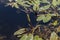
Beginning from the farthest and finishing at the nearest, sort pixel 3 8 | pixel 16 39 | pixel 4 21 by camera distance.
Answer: pixel 3 8 < pixel 4 21 < pixel 16 39

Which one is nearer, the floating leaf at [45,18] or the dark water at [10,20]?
the floating leaf at [45,18]

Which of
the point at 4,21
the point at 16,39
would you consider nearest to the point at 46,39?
the point at 16,39

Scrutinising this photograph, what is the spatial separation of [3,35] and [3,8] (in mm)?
625

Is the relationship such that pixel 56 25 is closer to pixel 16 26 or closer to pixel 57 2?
pixel 57 2

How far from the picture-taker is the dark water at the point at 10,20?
2404 millimetres

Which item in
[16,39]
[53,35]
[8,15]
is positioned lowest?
[16,39]

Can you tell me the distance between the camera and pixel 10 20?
2580 millimetres

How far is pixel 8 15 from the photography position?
2691mm

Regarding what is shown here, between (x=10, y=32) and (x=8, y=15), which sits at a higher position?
(x=8, y=15)

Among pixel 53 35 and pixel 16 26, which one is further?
pixel 16 26

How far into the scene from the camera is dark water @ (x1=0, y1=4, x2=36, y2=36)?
2.40 meters

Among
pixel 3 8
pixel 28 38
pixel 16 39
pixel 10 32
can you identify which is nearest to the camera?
pixel 28 38

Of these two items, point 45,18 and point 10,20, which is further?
point 10,20

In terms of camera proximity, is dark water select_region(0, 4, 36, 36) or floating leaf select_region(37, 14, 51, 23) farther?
dark water select_region(0, 4, 36, 36)
